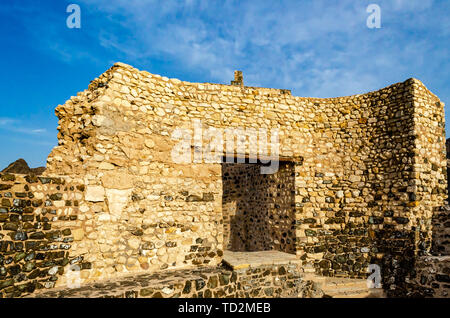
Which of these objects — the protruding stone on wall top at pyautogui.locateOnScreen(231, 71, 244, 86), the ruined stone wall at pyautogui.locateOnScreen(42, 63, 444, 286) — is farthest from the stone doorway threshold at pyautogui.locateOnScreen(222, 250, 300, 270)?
the protruding stone on wall top at pyautogui.locateOnScreen(231, 71, 244, 86)

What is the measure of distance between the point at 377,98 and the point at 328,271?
14.3ft

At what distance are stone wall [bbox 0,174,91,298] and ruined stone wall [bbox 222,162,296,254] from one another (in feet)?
14.7

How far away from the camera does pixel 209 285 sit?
4.92 metres

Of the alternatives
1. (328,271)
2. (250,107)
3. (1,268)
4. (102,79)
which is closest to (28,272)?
(1,268)

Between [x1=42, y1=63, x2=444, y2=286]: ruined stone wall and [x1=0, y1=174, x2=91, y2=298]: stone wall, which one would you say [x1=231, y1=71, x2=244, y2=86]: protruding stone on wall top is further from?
[x1=0, y1=174, x2=91, y2=298]: stone wall

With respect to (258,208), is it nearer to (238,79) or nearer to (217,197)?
(217,197)

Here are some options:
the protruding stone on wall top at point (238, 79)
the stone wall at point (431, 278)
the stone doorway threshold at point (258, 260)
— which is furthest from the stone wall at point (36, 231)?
the protruding stone on wall top at point (238, 79)

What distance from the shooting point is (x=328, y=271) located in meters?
6.64

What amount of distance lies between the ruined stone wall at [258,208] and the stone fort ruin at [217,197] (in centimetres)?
6

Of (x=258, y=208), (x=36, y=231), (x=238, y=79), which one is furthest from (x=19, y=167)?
(x=258, y=208)

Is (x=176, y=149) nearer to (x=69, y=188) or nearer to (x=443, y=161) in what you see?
(x=69, y=188)

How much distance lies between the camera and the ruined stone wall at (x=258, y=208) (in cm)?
705

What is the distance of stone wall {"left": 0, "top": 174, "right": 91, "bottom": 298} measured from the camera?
392 centimetres
